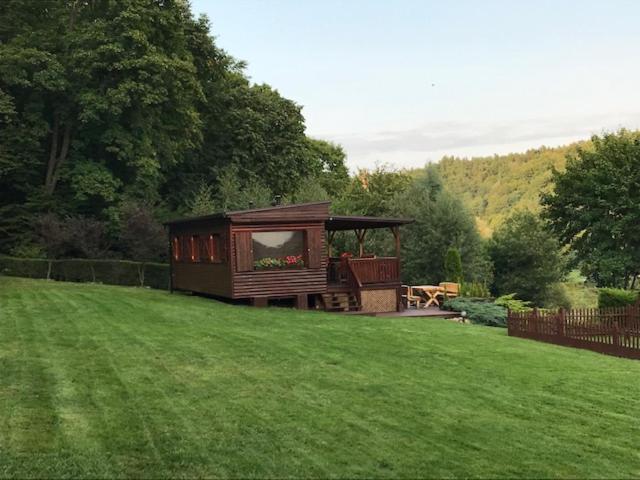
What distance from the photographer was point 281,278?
1888cm

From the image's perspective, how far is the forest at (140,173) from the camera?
28.0m

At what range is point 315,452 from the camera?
5102 millimetres

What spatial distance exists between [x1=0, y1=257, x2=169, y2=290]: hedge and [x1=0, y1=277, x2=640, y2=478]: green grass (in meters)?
14.0

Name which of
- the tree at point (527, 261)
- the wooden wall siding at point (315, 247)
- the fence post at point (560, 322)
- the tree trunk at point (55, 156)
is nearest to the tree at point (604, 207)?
the tree at point (527, 261)

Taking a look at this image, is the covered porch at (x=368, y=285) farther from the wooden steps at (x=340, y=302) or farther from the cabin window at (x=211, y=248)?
the cabin window at (x=211, y=248)

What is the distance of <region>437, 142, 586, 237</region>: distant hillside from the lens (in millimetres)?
71750

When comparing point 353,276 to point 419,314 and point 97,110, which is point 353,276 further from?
point 97,110

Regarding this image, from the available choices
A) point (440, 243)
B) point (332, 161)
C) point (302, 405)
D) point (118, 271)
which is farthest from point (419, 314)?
point (332, 161)

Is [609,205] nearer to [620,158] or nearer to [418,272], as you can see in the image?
[620,158]

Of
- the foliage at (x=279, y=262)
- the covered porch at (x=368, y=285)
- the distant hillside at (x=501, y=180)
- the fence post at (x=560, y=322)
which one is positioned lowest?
the fence post at (x=560, y=322)

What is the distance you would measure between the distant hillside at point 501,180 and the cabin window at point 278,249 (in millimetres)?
51853

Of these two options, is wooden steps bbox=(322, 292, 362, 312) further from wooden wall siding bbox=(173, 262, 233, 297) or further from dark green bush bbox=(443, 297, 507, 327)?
dark green bush bbox=(443, 297, 507, 327)

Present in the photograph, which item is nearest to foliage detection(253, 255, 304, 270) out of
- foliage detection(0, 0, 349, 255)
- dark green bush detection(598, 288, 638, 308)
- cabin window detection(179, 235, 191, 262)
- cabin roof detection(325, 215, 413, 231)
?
cabin roof detection(325, 215, 413, 231)

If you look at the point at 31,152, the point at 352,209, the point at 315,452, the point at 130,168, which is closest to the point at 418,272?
the point at 352,209
